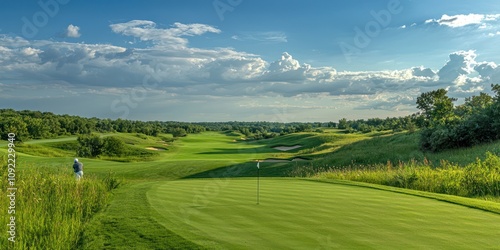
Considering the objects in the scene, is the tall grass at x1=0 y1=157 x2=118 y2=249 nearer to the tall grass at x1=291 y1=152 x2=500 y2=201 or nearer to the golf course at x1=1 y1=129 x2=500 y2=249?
the golf course at x1=1 y1=129 x2=500 y2=249

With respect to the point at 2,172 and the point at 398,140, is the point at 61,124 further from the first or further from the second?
the point at 2,172

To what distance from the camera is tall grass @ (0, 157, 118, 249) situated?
664 cm

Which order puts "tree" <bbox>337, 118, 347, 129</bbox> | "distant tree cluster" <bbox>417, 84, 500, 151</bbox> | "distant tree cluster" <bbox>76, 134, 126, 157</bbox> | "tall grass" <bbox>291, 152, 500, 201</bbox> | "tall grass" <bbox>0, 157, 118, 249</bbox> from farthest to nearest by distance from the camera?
"tree" <bbox>337, 118, 347, 129</bbox>, "distant tree cluster" <bbox>76, 134, 126, 157</bbox>, "distant tree cluster" <bbox>417, 84, 500, 151</bbox>, "tall grass" <bbox>291, 152, 500, 201</bbox>, "tall grass" <bbox>0, 157, 118, 249</bbox>

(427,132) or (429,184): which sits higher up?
(427,132)

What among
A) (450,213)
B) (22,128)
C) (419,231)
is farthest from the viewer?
(22,128)

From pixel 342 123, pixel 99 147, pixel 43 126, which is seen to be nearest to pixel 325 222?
pixel 99 147

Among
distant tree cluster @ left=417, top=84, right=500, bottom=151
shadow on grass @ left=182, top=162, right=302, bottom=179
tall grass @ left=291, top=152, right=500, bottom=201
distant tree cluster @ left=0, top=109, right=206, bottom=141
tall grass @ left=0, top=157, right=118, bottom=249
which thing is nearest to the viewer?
tall grass @ left=0, top=157, right=118, bottom=249

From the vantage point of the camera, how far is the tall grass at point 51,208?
664cm

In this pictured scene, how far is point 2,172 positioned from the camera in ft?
43.3

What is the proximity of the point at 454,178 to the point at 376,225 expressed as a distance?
9.72m

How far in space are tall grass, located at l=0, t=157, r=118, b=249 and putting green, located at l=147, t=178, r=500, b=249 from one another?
1590 mm

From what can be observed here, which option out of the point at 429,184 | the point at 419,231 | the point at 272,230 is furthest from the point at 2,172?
the point at 429,184

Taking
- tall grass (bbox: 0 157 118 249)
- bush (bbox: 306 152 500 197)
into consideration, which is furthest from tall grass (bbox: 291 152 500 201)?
tall grass (bbox: 0 157 118 249)

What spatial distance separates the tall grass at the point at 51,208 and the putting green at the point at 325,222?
5.22 ft
